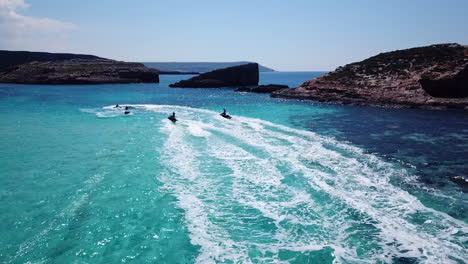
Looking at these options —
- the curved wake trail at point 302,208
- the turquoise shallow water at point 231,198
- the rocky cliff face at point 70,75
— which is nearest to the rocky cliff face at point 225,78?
the rocky cliff face at point 70,75

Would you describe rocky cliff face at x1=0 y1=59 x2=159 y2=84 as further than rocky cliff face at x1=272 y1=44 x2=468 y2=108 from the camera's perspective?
Yes

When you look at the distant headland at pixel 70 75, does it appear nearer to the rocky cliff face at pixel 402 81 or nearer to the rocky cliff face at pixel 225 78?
the rocky cliff face at pixel 225 78

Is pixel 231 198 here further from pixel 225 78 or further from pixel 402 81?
pixel 225 78

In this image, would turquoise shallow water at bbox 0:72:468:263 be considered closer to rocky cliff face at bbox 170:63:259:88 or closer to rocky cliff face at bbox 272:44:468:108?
rocky cliff face at bbox 272:44:468:108

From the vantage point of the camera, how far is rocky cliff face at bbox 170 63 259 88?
132 meters

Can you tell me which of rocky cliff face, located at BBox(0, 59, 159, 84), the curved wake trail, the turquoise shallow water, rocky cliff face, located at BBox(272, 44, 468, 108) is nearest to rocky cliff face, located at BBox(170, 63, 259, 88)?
rocky cliff face, located at BBox(0, 59, 159, 84)

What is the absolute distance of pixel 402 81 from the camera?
6538 cm

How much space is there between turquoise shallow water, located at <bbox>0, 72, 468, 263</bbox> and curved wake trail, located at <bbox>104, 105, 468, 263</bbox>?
71 millimetres

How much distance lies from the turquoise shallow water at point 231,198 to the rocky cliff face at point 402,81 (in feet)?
89.9

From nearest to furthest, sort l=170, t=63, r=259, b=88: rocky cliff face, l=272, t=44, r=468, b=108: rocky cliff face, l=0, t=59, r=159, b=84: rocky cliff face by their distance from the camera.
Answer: l=272, t=44, r=468, b=108: rocky cliff face → l=170, t=63, r=259, b=88: rocky cliff face → l=0, t=59, r=159, b=84: rocky cliff face

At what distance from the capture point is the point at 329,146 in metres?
29.1

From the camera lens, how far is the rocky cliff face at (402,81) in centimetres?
5606

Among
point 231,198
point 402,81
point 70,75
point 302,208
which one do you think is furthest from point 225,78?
point 302,208

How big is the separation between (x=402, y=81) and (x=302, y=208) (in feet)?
195
